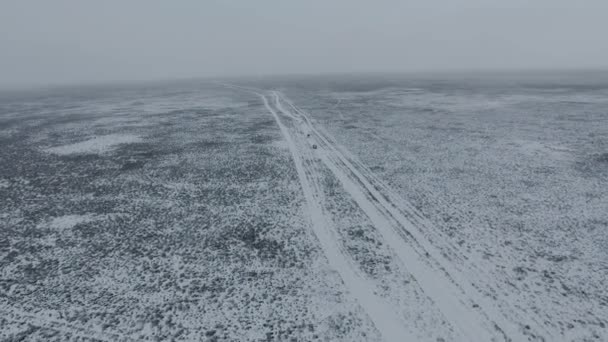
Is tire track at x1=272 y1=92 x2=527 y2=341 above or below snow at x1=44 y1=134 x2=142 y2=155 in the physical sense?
below

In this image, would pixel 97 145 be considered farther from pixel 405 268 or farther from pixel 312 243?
pixel 405 268

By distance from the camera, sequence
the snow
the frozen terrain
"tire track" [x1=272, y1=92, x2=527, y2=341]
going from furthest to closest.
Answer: the snow < the frozen terrain < "tire track" [x1=272, y1=92, x2=527, y2=341]

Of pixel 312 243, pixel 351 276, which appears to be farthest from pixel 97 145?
pixel 351 276

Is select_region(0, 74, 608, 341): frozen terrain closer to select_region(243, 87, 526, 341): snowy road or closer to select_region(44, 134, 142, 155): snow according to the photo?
select_region(243, 87, 526, 341): snowy road

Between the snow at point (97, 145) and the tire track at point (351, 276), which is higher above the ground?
the snow at point (97, 145)

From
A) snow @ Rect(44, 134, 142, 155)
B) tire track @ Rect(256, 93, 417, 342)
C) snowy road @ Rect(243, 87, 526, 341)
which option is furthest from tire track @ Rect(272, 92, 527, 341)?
snow @ Rect(44, 134, 142, 155)

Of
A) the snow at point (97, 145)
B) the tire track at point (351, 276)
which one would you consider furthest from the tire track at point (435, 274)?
the snow at point (97, 145)

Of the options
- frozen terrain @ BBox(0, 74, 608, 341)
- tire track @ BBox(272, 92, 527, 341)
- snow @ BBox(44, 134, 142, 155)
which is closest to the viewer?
tire track @ BBox(272, 92, 527, 341)

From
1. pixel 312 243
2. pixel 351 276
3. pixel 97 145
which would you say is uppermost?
pixel 97 145

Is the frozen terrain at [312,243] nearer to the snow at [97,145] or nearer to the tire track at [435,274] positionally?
the tire track at [435,274]
